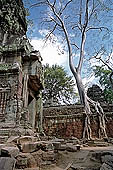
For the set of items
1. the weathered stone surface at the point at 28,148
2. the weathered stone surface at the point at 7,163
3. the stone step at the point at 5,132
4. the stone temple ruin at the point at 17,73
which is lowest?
the weathered stone surface at the point at 7,163

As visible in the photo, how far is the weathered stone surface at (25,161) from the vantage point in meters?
2.26

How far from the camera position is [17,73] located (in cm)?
538

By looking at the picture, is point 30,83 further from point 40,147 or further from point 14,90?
point 40,147

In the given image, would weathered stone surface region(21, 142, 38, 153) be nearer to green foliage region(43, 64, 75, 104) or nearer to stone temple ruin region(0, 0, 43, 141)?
stone temple ruin region(0, 0, 43, 141)

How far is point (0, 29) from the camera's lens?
24.4ft

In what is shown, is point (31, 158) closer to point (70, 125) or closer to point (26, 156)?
point (26, 156)

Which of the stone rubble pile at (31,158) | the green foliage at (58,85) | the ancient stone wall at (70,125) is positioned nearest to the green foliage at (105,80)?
the green foliage at (58,85)

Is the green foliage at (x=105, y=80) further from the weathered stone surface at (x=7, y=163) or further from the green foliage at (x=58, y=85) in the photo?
the weathered stone surface at (x=7, y=163)

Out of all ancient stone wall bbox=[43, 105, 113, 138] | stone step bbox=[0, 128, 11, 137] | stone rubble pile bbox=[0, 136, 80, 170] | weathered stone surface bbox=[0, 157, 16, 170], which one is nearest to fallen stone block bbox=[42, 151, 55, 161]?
stone rubble pile bbox=[0, 136, 80, 170]

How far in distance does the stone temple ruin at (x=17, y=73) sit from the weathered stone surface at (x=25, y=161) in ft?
7.52

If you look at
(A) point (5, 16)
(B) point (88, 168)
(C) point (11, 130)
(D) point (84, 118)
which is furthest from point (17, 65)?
(D) point (84, 118)

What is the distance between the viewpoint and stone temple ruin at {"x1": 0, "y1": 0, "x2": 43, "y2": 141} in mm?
4973

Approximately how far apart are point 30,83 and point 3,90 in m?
1.53

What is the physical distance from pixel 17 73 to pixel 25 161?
11.8 ft
